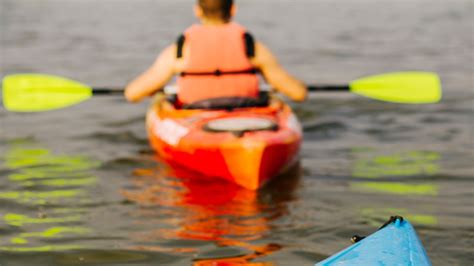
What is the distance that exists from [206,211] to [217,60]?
4.69 ft

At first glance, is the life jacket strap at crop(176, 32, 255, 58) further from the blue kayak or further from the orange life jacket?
the blue kayak

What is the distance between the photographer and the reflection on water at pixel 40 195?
4898 millimetres

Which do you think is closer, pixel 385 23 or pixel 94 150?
pixel 94 150

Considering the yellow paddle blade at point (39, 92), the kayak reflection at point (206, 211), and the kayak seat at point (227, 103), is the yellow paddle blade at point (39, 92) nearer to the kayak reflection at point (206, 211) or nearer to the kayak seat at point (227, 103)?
the kayak reflection at point (206, 211)

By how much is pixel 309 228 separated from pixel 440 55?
388 inches

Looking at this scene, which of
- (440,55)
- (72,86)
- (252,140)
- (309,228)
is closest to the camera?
(309,228)

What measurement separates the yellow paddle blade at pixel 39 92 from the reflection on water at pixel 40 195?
0.38m

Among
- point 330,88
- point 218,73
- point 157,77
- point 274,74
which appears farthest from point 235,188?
point 330,88

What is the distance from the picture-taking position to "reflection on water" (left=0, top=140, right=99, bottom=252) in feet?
16.1

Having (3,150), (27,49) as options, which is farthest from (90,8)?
(3,150)

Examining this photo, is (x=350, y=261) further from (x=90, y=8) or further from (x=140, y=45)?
(x=90, y=8)

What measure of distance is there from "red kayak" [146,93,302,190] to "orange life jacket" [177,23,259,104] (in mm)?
160

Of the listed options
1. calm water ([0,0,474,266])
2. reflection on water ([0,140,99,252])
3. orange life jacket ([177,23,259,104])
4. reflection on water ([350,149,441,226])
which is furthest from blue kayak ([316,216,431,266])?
orange life jacket ([177,23,259,104])

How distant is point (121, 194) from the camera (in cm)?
588
